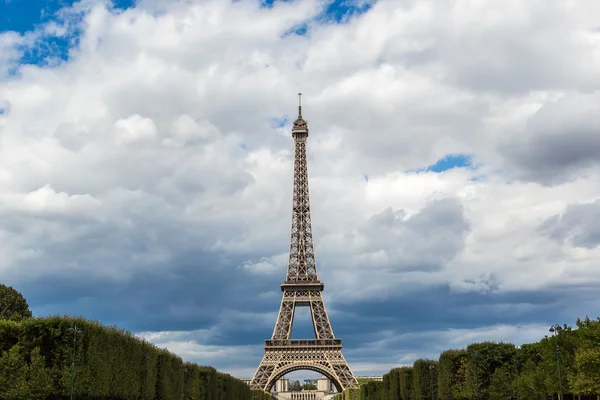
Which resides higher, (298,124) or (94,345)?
(298,124)

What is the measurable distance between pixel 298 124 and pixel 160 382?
279 feet

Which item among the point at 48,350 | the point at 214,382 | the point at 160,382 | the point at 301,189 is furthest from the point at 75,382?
the point at 301,189

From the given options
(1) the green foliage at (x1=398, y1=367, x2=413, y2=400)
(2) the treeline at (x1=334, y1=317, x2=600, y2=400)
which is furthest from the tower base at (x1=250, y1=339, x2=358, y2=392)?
(2) the treeline at (x1=334, y1=317, x2=600, y2=400)

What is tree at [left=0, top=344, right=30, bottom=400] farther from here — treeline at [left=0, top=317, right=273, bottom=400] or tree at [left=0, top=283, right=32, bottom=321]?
tree at [left=0, top=283, right=32, bottom=321]

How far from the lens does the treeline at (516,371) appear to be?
60125mm

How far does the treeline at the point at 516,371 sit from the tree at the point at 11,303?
51.3 meters

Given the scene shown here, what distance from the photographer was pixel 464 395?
7488 cm

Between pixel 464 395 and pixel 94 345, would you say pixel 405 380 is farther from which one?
pixel 94 345

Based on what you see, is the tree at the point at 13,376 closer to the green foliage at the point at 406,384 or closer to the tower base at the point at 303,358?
the green foliage at the point at 406,384

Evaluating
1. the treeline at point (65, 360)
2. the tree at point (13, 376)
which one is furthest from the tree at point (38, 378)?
the tree at point (13, 376)

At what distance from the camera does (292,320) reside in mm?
130125

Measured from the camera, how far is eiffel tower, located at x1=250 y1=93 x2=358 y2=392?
12369 cm

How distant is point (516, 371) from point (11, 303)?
6161 centimetres

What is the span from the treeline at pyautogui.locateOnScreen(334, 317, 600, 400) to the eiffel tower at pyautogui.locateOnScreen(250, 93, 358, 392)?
1203 inches
